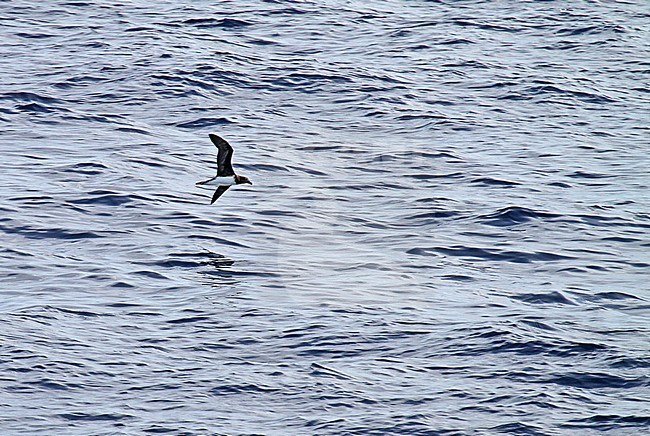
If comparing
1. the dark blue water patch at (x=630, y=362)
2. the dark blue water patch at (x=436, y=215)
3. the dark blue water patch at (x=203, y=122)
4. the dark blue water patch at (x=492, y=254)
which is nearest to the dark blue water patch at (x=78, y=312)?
the dark blue water patch at (x=492, y=254)

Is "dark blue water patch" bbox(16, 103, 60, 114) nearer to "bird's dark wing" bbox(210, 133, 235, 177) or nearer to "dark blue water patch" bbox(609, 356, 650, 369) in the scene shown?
"bird's dark wing" bbox(210, 133, 235, 177)

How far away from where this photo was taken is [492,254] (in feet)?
72.9

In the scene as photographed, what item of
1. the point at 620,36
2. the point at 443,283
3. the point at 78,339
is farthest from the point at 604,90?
the point at 78,339

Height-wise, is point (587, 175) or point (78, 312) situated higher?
point (587, 175)

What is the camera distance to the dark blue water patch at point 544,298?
65.9ft

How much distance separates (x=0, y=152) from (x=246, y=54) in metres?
9.45

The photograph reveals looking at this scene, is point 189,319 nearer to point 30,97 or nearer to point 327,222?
point 327,222

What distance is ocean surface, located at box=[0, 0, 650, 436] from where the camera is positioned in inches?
661

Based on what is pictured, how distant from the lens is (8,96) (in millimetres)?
30875

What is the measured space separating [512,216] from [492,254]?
206cm

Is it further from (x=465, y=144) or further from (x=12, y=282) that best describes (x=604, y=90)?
(x=12, y=282)

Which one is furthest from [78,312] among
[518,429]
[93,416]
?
[518,429]

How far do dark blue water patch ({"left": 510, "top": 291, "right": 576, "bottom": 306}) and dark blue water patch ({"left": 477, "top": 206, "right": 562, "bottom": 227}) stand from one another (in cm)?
352

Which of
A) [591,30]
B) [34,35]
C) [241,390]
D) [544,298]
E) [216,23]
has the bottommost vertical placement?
[241,390]
